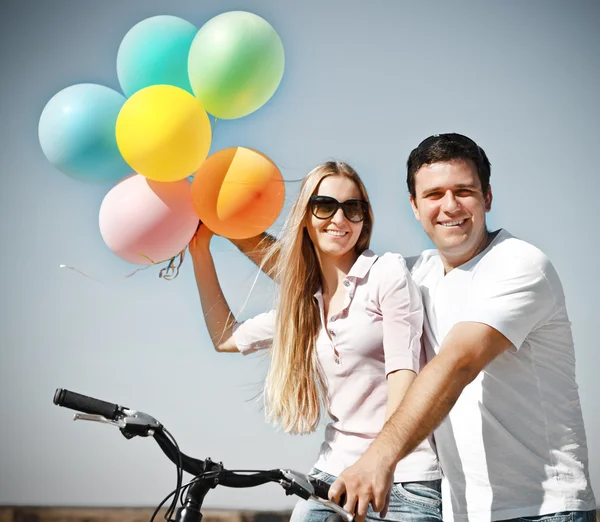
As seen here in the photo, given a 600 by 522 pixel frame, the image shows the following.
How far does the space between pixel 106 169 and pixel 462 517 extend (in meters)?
1.96

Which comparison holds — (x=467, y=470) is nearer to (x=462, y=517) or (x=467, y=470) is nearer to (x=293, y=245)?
(x=462, y=517)

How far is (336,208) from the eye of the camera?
107 inches

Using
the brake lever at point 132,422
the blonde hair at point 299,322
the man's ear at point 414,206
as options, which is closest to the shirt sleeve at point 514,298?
the man's ear at point 414,206

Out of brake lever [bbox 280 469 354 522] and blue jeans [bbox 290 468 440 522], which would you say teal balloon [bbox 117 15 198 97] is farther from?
brake lever [bbox 280 469 354 522]

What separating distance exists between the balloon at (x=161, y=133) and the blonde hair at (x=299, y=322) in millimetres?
488

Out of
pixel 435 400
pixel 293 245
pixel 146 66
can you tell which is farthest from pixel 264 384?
pixel 146 66

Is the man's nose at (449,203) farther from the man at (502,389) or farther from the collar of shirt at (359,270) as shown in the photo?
the collar of shirt at (359,270)

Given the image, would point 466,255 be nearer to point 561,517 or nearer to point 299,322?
point 299,322

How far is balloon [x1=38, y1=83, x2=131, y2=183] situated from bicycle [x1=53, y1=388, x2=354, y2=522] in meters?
1.68

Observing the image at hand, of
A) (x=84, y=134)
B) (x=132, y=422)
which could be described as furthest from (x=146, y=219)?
(x=132, y=422)

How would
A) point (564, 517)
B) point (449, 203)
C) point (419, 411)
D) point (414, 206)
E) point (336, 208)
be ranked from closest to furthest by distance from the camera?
point (419, 411)
point (564, 517)
point (449, 203)
point (414, 206)
point (336, 208)

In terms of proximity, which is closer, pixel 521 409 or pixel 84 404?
pixel 84 404

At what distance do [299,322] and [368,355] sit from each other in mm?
380

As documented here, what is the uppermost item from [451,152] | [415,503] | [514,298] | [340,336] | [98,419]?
[451,152]
